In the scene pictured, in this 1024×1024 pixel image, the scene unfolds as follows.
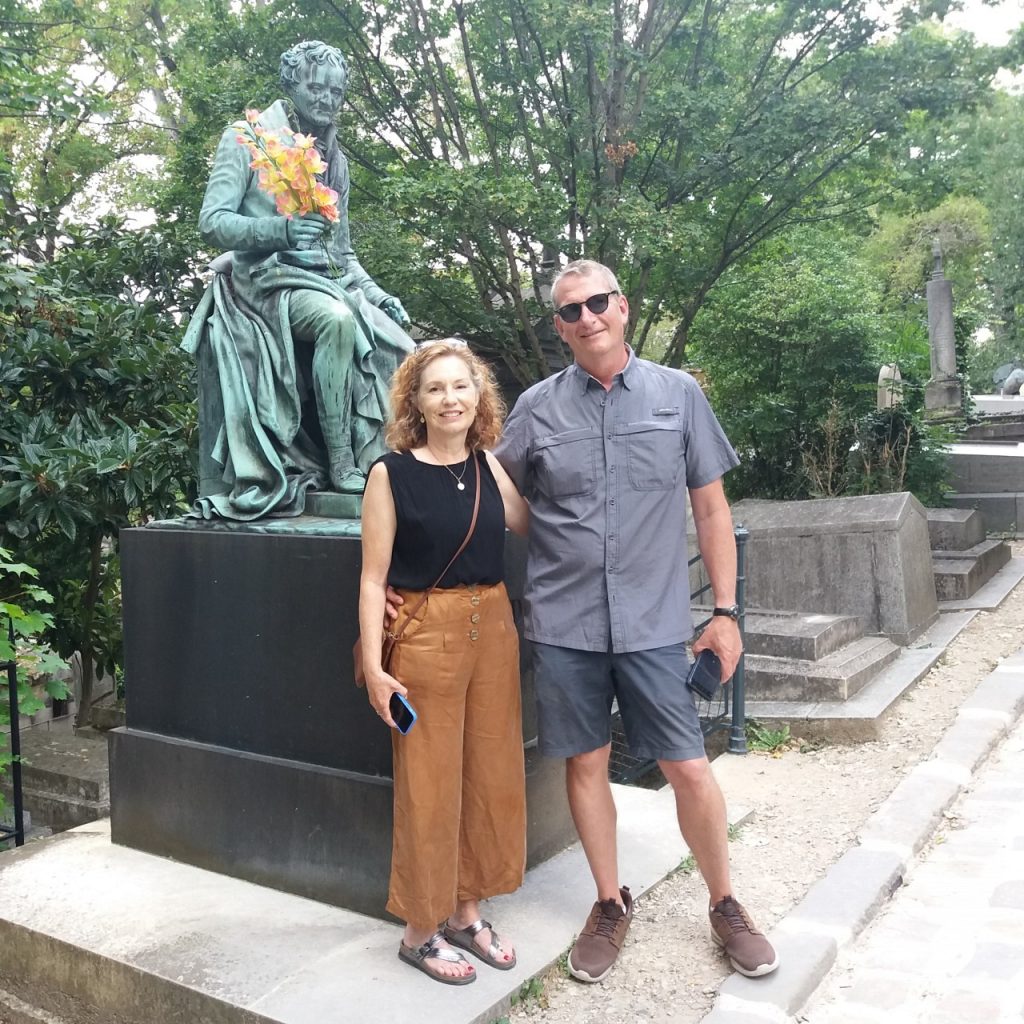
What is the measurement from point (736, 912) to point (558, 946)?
0.54 meters

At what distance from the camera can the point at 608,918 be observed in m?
2.95

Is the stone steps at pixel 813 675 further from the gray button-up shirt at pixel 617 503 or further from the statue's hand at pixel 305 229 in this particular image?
the statue's hand at pixel 305 229

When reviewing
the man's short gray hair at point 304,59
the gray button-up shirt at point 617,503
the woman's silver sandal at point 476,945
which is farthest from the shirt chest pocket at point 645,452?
the man's short gray hair at point 304,59

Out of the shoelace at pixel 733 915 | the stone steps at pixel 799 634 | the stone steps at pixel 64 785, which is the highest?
the stone steps at pixel 799 634

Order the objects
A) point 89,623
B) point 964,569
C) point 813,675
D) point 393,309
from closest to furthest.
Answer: point 393,309, point 813,675, point 89,623, point 964,569

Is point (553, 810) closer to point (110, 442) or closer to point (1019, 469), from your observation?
Answer: point (110, 442)

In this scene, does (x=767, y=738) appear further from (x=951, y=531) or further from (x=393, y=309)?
(x=951, y=531)

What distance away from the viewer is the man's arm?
9.26ft

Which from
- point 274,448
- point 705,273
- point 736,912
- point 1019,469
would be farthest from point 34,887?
point 1019,469

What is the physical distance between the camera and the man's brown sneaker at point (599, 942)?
2850mm

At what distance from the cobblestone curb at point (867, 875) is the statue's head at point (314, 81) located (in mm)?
3359

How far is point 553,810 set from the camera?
358cm

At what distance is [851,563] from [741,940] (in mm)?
4950

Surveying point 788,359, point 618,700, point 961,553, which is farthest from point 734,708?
point 788,359
